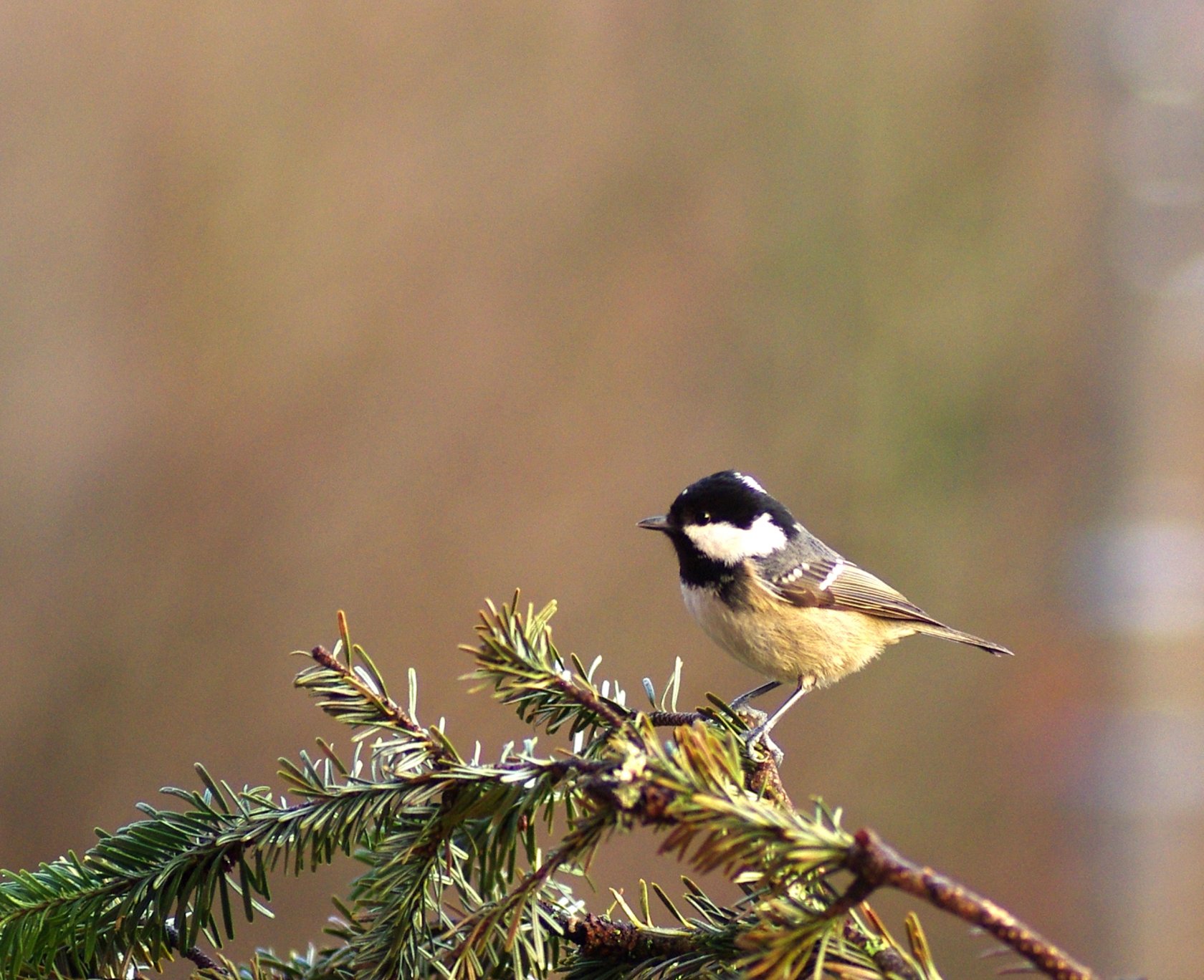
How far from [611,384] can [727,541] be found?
5.74ft

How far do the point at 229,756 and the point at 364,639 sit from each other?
0.42 m

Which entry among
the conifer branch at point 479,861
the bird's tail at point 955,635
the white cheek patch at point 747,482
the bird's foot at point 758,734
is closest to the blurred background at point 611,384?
the bird's tail at point 955,635

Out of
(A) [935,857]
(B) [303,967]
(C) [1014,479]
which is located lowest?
(B) [303,967]

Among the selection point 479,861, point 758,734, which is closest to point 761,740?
point 758,734

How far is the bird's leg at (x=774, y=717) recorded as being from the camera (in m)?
0.80

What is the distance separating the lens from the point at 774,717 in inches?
42.2

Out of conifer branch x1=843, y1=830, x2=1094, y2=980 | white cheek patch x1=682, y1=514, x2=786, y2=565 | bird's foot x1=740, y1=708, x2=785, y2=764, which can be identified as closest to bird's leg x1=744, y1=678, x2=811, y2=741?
bird's foot x1=740, y1=708, x2=785, y2=764

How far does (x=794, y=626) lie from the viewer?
1.32m

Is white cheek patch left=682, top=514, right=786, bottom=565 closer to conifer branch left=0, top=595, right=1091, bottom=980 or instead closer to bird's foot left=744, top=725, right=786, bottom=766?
bird's foot left=744, top=725, right=786, bottom=766

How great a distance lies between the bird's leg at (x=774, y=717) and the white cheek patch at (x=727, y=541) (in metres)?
0.15

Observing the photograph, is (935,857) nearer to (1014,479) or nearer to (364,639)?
(1014,479)

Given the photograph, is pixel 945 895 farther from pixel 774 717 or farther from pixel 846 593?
pixel 846 593

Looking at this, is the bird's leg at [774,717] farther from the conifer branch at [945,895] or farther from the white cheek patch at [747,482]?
the conifer branch at [945,895]

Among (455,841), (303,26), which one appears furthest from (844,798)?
(455,841)
